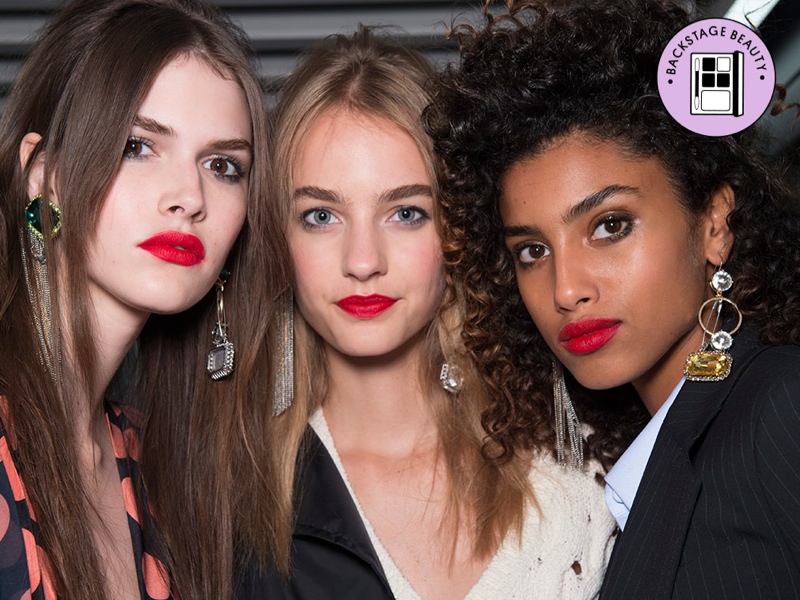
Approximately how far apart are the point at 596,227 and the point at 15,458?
138 centimetres

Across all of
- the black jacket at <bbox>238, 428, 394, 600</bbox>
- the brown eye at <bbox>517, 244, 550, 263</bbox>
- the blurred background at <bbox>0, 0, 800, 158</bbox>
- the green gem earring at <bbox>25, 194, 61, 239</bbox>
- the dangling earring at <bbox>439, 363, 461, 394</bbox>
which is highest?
the blurred background at <bbox>0, 0, 800, 158</bbox>

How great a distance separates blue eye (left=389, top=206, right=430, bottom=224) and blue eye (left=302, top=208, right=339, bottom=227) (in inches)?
6.4

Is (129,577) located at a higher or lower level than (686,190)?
lower

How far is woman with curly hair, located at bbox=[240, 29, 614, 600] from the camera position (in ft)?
8.14

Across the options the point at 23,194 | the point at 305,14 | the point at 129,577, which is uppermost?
the point at 305,14

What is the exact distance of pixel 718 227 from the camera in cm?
219

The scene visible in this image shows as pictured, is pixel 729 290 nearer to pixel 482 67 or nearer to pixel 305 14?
pixel 482 67

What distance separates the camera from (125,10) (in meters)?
2.38

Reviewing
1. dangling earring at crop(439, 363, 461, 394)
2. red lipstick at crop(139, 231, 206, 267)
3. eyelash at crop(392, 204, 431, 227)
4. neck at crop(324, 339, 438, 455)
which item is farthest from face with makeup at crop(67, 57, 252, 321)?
dangling earring at crop(439, 363, 461, 394)

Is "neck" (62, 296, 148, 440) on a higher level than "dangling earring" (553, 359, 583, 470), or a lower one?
higher

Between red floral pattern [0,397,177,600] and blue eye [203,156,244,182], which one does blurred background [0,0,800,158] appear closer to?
blue eye [203,156,244,182]

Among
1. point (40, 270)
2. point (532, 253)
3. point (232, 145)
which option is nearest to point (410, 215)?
point (532, 253)

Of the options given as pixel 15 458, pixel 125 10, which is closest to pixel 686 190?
pixel 125 10

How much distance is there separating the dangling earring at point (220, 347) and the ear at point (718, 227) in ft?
4.19
